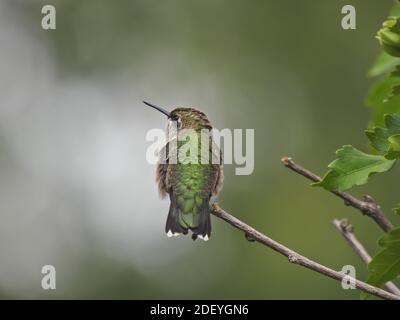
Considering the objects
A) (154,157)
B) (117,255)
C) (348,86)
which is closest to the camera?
(154,157)

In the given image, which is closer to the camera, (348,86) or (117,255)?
(117,255)

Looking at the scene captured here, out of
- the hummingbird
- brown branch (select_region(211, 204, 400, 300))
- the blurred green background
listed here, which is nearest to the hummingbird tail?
the hummingbird

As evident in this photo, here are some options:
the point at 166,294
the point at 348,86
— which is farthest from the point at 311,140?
the point at 166,294

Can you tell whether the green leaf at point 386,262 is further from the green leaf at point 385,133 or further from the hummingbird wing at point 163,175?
the hummingbird wing at point 163,175

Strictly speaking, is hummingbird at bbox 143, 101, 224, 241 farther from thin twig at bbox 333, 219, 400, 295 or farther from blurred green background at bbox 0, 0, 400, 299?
blurred green background at bbox 0, 0, 400, 299

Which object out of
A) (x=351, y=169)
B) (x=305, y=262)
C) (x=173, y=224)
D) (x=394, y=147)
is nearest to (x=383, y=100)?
(x=351, y=169)

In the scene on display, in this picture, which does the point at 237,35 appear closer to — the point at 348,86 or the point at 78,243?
the point at 348,86

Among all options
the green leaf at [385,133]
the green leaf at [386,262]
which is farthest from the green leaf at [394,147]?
the green leaf at [386,262]

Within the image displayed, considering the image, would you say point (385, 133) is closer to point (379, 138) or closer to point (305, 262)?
point (379, 138)
